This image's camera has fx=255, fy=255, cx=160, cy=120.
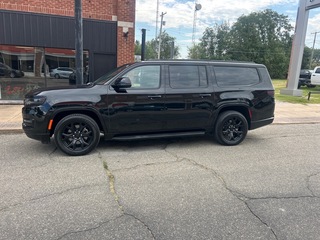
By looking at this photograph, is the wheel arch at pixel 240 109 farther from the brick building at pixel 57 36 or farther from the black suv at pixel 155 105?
the brick building at pixel 57 36

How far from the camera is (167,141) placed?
19.9 ft

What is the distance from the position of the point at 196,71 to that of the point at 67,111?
2828 mm

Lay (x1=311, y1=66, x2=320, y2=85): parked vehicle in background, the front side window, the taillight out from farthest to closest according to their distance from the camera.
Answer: (x1=311, y1=66, x2=320, y2=85): parked vehicle in background, the taillight, the front side window

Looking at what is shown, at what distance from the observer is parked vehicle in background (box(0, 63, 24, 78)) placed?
32.8 ft

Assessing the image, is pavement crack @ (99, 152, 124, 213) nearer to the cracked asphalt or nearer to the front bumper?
the cracked asphalt

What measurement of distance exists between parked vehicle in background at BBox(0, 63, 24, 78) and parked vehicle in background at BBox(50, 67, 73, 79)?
121 cm

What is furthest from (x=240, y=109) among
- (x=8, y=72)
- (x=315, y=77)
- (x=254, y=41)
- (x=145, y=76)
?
(x=254, y=41)

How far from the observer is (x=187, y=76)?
5.52 m

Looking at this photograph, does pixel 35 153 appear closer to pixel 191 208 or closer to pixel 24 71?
pixel 191 208

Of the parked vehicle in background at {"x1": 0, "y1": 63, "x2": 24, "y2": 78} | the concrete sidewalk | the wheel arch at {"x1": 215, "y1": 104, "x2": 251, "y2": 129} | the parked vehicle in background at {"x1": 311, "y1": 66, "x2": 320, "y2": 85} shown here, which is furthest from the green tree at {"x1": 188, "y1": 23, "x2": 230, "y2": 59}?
the wheel arch at {"x1": 215, "y1": 104, "x2": 251, "y2": 129}

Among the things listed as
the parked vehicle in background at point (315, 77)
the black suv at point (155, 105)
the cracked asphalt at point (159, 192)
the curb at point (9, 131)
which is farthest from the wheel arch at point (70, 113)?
the parked vehicle in background at point (315, 77)

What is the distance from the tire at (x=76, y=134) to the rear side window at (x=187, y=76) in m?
1.86

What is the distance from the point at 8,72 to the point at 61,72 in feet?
6.54

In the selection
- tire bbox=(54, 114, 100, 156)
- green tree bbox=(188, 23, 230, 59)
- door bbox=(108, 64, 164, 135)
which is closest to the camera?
tire bbox=(54, 114, 100, 156)
